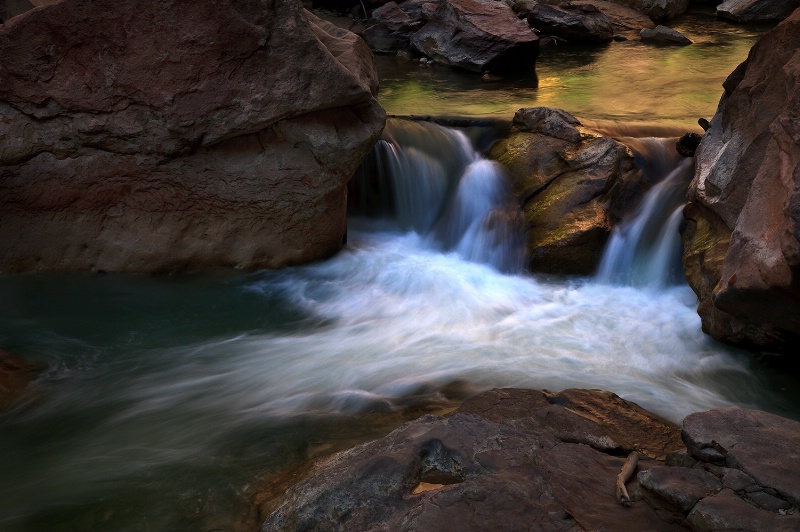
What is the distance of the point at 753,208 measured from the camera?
447 cm

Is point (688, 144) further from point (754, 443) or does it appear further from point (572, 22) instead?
point (572, 22)

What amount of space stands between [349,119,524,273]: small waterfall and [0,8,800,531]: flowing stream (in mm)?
18

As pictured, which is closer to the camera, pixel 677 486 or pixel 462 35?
pixel 677 486

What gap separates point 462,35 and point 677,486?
9.38 m

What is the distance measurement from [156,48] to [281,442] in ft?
10.2

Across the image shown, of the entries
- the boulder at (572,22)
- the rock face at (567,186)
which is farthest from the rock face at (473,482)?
the boulder at (572,22)

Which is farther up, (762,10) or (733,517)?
(762,10)

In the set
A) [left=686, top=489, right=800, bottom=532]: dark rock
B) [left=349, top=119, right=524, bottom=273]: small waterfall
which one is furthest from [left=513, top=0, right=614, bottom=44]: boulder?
[left=686, top=489, right=800, bottom=532]: dark rock

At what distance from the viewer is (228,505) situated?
3312 millimetres

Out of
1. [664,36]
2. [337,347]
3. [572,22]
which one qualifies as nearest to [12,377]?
[337,347]

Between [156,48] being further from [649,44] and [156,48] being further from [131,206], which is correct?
[649,44]

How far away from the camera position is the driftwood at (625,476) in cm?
282

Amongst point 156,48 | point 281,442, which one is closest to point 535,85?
point 156,48

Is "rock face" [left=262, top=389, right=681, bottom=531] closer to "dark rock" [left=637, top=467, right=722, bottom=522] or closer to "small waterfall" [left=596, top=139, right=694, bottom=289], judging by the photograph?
"dark rock" [left=637, top=467, right=722, bottom=522]
